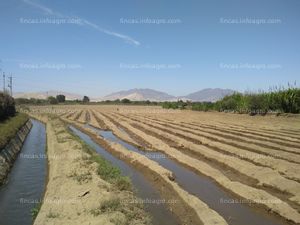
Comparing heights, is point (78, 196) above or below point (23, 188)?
above

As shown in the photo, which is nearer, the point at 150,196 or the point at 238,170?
the point at 150,196

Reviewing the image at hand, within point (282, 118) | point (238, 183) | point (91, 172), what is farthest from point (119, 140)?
point (282, 118)

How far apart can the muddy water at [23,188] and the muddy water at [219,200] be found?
18.0 ft

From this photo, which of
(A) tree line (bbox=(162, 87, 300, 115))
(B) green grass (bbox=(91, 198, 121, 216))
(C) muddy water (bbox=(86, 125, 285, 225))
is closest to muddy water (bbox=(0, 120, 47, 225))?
(B) green grass (bbox=(91, 198, 121, 216))

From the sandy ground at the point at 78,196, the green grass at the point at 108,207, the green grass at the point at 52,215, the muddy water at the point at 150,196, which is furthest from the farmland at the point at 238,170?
the green grass at the point at 52,215

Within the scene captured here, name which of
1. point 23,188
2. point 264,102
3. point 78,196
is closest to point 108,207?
point 78,196

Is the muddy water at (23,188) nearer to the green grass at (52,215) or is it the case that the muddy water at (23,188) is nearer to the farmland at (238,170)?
the green grass at (52,215)

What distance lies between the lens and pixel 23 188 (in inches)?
526

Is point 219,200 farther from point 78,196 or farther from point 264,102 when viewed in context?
point 264,102

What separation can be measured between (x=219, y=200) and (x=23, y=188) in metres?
7.58

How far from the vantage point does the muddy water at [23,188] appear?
1033 cm

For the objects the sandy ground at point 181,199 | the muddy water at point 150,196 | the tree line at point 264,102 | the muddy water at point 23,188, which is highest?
the tree line at point 264,102

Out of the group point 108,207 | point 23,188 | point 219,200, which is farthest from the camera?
point 23,188

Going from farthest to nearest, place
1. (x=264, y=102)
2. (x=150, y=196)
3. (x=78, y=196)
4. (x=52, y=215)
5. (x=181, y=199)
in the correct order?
1. (x=264, y=102)
2. (x=150, y=196)
3. (x=181, y=199)
4. (x=78, y=196)
5. (x=52, y=215)
